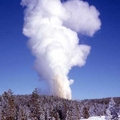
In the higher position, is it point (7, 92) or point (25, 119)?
point (7, 92)

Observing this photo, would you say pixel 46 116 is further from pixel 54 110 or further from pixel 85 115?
pixel 85 115

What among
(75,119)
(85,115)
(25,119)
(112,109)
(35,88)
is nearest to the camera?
(112,109)

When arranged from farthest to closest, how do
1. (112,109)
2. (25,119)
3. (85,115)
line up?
(85,115), (25,119), (112,109)

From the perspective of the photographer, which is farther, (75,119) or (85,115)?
(85,115)

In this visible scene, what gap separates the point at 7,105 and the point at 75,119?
164 feet

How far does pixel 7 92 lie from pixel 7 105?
4123 mm

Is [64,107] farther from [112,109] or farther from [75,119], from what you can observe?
[112,109]

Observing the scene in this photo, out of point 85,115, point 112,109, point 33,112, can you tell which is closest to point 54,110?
point 85,115

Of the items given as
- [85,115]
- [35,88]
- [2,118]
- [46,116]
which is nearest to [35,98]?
[35,88]

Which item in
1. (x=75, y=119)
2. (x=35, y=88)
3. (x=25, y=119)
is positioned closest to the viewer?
(x=35, y=88)

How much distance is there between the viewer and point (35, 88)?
263 feet

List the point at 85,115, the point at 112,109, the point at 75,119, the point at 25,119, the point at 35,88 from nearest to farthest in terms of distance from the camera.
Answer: the point at 112,109
the point at 35,88
the point at 25,119
the point at 75,119
the point at 85,115

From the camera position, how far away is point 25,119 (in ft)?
298

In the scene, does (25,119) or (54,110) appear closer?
(25,119)
